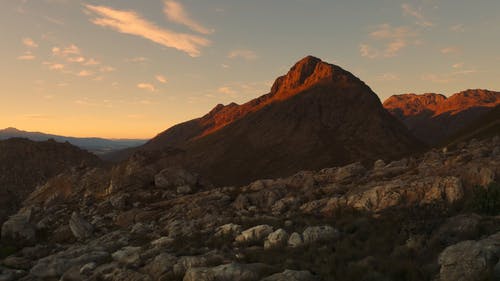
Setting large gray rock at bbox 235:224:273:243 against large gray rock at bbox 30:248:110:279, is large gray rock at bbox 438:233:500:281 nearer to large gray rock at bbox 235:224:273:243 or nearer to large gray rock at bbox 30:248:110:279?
large gray rock at bbox 235:224:273:243

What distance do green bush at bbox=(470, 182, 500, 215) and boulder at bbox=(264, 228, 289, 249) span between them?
301 inches

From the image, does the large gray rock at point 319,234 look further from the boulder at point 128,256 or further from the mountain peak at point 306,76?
the mountain peak at point 306,76

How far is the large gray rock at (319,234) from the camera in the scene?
45.3 ft

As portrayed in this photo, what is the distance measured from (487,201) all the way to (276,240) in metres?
8.42

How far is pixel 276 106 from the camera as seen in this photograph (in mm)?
162375

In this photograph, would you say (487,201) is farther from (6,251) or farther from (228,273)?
(6,251)

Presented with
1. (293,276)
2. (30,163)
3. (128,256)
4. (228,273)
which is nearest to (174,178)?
(128,256)

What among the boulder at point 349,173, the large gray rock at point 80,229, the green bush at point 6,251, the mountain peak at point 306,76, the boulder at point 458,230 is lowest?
the green bush at point 6,251

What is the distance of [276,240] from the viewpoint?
557 inches

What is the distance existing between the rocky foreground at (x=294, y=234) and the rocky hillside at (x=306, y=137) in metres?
77.0

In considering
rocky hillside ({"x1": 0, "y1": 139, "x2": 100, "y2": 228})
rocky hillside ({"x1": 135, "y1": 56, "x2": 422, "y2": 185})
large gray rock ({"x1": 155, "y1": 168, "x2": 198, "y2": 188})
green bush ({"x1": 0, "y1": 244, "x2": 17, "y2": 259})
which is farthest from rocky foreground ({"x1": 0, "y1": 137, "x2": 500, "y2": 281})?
rocky hillside ({"x1": 135, "y1": 56, "x2": 422, "y2": 185})

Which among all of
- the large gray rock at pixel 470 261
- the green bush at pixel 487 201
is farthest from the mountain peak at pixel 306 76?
the large gray rock at pixel 470 261

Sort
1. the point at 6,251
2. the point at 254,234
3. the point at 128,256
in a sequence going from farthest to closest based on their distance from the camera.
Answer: the point at 6,251
the point at 128,256
the point at 254,234

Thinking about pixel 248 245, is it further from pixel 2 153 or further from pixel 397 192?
pixel 2 153
